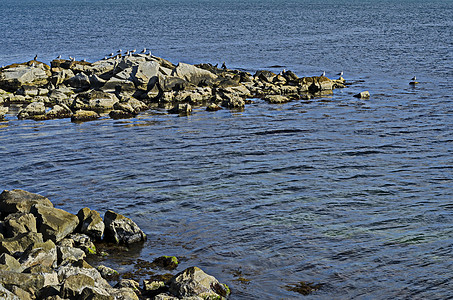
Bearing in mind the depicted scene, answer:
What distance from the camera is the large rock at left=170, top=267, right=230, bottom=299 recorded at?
1230cm

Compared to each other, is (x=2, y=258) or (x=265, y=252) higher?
(x=2, y=258)

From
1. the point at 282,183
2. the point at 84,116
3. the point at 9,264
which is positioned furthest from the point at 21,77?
the point at 9,264

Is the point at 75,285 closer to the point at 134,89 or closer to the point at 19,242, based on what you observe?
the point at 19,242

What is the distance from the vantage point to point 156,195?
20.0m

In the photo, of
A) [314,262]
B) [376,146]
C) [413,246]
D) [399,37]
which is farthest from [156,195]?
[399,37]

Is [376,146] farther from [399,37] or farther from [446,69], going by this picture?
[399,37]

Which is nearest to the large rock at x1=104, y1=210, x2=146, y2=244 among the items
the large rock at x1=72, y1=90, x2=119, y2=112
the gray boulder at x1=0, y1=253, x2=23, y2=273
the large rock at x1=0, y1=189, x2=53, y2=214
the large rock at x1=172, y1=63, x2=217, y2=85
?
the large rock at x1=0, y1=189, x2=53, y2=214

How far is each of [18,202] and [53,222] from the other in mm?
2260

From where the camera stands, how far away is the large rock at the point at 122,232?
16.0 metres

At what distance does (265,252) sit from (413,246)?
418 centimetres

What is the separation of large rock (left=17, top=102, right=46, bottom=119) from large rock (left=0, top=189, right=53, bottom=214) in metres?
18.1

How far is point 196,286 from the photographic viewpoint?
487 inches

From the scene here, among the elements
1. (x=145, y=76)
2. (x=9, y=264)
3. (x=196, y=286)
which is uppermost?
(x=145, y=76)

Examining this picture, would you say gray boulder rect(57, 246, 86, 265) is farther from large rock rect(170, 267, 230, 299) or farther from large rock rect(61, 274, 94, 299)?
large rock rect(170, 267, 230, 299)
